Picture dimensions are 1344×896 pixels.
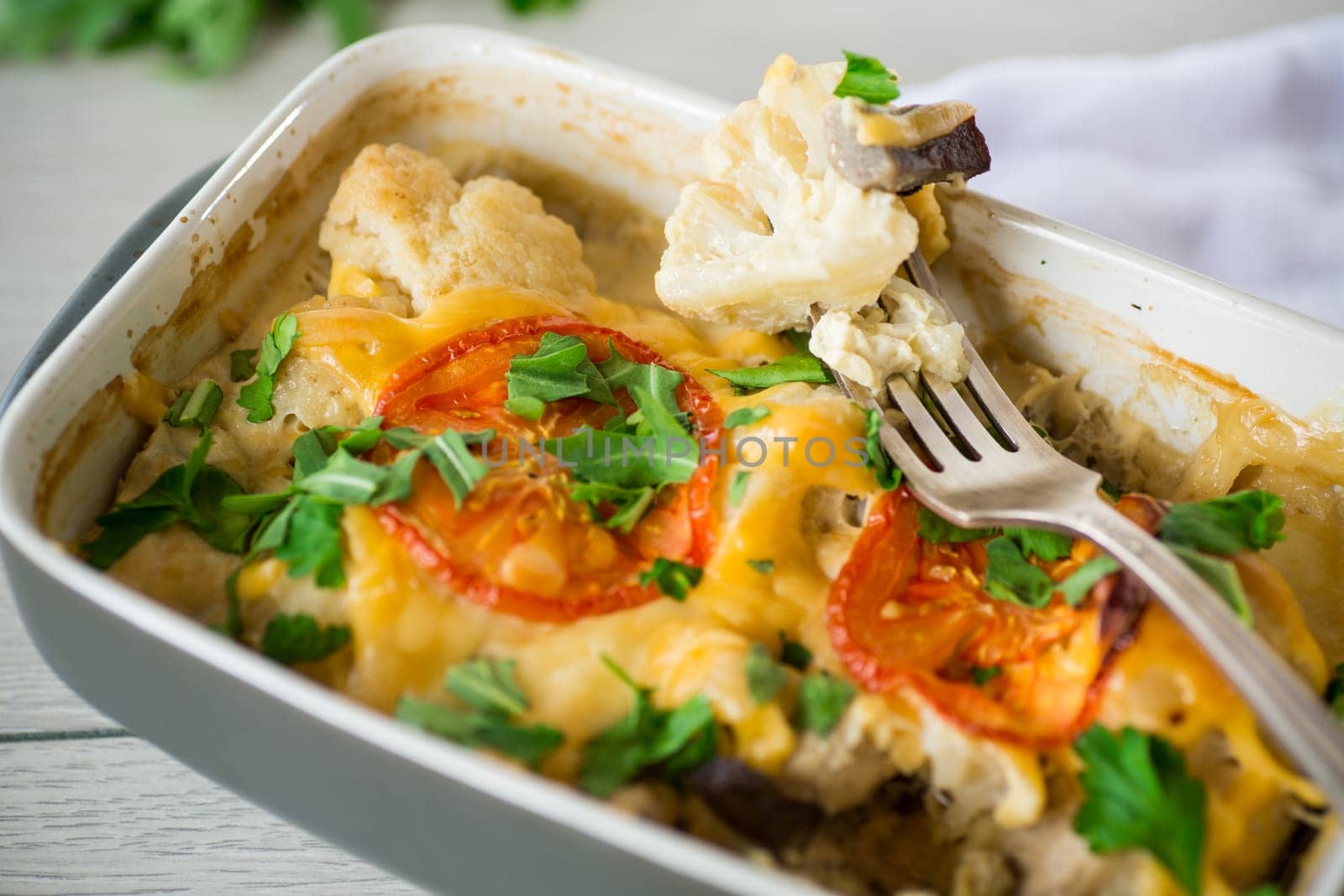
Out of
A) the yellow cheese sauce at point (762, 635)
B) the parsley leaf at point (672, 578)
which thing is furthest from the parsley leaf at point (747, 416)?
the parsley leaf at point (672, 578)

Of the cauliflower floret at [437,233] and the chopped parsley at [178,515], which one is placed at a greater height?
the cauliflower floret at [437,233]

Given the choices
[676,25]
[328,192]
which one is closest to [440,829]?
[328,192]

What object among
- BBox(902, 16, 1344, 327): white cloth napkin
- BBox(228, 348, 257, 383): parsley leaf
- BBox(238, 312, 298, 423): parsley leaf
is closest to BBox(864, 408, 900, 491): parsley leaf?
BBox(238, 312, 298, 423): parsley leaf

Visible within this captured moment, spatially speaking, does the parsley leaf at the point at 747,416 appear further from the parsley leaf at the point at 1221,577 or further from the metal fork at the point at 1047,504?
the parsley leaf at the point at 1221,577

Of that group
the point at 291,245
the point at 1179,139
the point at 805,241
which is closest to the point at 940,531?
the point at 805,241

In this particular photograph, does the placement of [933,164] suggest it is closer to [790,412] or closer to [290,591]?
[790,412]

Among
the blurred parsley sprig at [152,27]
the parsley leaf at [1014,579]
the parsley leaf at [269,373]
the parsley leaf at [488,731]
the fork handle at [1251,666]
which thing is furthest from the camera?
the blurred parsley sprig at [152,27]

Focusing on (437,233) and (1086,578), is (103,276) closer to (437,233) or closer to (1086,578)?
(437,233)

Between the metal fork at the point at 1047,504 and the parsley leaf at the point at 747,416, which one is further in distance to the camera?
the parsley leaf at the point at 747,416
